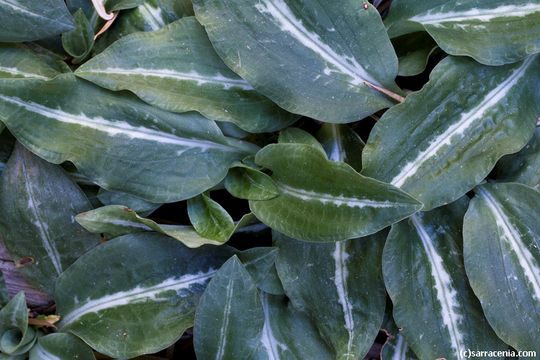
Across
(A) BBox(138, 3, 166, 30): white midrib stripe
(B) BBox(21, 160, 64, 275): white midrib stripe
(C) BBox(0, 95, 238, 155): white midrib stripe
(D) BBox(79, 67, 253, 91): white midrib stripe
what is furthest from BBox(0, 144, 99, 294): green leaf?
(A) BBox(138, 3, 166, 30): white midrib stripe

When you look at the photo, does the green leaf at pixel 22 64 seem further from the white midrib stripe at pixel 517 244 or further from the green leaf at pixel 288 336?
the white midrib stripe at pixel 517 244

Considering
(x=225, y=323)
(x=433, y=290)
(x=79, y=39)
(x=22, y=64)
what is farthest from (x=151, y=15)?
(x=433, y=290)

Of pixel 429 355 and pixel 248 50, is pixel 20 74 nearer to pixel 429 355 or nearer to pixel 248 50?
pixel 248 50

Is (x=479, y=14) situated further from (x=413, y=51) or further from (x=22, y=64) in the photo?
(x=22, y=64)

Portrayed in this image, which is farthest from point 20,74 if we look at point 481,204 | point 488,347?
point 488,347

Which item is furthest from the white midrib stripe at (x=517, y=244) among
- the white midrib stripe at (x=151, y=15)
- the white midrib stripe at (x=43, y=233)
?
the white midrib stripe at (x=43, y=233)

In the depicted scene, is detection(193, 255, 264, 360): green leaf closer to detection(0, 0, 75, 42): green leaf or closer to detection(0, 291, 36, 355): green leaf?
detection(0, 291, 36, 355): green leaf
